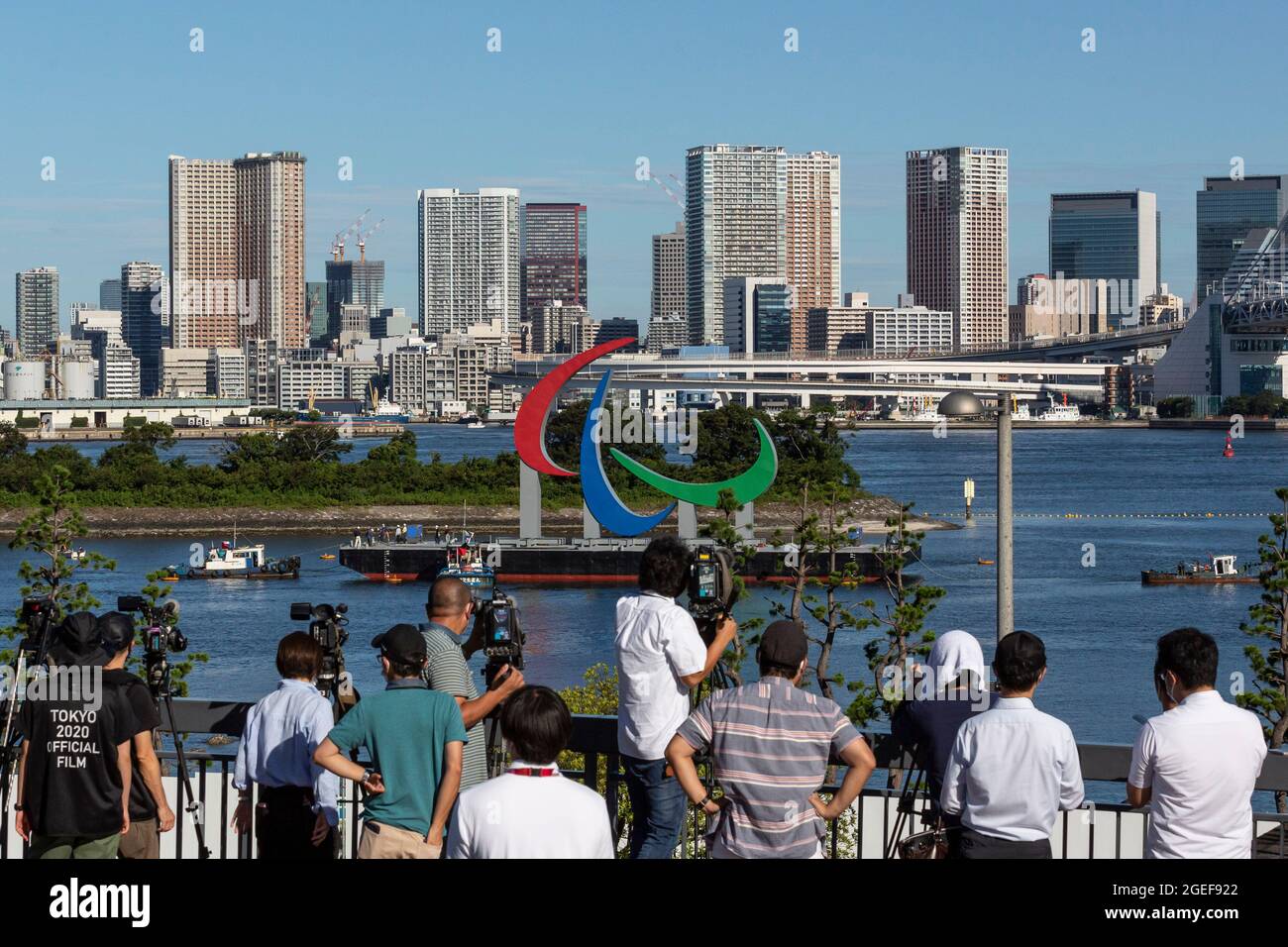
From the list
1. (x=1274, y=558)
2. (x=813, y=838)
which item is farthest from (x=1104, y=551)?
(x=813, y=838)

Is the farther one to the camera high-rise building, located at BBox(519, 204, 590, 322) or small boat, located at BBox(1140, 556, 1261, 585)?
high-rise building, located at BBox(519, 204, 590, 322)

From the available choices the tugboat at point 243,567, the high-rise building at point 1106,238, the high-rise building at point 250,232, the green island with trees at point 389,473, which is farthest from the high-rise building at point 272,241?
the tugboat at point 243,567

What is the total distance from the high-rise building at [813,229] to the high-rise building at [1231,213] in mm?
33892

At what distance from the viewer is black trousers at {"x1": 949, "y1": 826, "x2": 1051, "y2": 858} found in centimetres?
277

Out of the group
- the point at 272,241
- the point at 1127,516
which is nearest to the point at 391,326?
the point at 272,241

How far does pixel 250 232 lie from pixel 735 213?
4632cm

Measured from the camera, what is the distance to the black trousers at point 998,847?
277 centimetres

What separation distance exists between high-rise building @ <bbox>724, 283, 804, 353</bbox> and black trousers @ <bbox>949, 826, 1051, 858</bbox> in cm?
14079

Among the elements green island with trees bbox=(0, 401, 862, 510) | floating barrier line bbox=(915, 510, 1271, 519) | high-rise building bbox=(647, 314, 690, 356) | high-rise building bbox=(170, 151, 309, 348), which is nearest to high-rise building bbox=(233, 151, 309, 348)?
high-rise building bbox=(170, 151, 309, 348)

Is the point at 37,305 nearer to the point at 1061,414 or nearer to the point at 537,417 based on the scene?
the point at 1061,414

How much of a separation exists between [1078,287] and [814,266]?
84.8ft

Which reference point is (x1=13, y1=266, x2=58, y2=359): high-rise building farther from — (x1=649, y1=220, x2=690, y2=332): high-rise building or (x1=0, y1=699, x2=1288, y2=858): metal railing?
(x1=0, y1=699, x2=1288, y2=858): metal railing

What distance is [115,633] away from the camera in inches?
119
